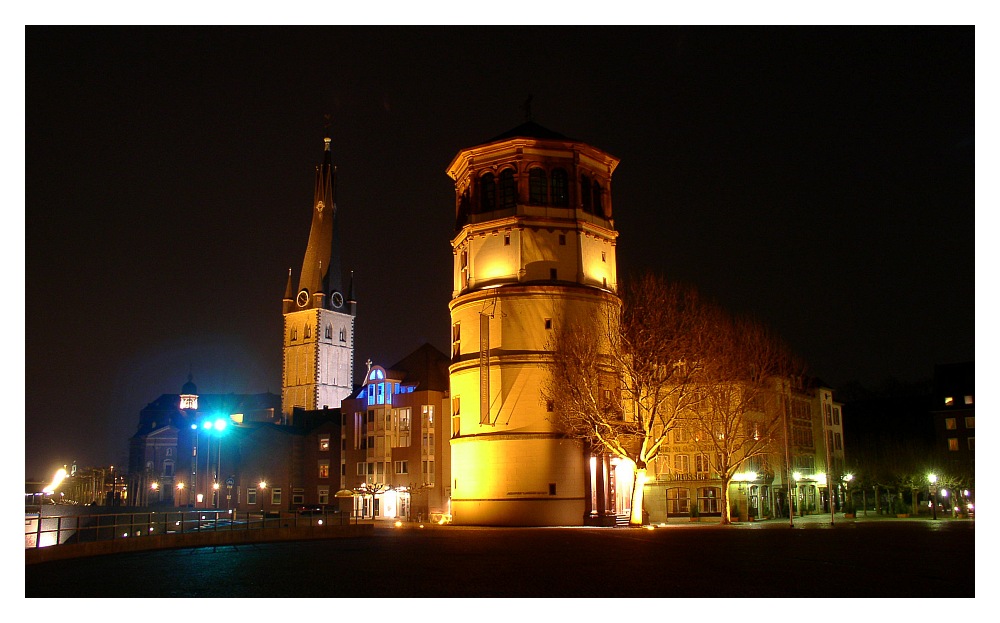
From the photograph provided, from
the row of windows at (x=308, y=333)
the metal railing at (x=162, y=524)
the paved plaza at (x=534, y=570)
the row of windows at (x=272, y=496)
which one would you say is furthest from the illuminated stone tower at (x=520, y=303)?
the row of windows at (x=308, y=333)

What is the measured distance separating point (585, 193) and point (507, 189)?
4420 mm

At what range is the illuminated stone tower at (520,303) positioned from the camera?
5103 centimetres

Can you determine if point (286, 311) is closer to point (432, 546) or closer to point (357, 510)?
point (357, 510)

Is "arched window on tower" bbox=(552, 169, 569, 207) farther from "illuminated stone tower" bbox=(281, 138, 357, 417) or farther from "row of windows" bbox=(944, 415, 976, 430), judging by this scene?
"illuminated stone tower" bbox=(281, 138, 357, 417)

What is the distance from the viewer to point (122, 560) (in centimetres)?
2631

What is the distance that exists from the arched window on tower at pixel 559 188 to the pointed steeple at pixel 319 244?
373 feet

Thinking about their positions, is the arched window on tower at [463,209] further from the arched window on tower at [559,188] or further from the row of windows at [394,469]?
the row of windows at [394,469]

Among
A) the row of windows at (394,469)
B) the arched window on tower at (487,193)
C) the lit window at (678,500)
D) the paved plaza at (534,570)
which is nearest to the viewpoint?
the paved plaza at (534,570)

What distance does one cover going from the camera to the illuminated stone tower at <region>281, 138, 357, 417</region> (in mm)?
161625

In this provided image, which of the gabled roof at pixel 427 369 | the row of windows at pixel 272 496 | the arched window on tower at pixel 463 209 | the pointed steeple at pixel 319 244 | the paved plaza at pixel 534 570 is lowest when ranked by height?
the row of windows at pixel 272 496

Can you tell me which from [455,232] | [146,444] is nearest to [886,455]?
[455,232]

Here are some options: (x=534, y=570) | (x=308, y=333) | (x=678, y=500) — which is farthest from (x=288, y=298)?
(x=534, y=570)

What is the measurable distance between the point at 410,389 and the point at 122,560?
167 feet
